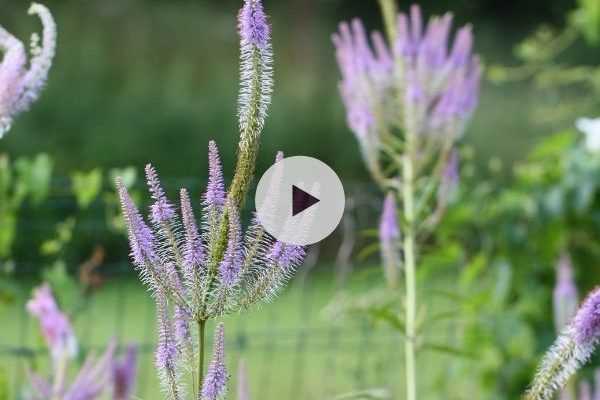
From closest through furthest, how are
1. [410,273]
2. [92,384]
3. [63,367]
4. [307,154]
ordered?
[92,384] → [63,367] → [410,273] → [307,154]

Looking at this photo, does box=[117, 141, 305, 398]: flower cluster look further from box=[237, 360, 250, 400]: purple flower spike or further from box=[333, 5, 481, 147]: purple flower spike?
box=[333, 5, 481, 147]: purple flower spike

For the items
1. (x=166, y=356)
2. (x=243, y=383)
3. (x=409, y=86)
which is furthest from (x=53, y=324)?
(x=409, y=86)

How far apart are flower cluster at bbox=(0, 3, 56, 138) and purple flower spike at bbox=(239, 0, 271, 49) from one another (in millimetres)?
262

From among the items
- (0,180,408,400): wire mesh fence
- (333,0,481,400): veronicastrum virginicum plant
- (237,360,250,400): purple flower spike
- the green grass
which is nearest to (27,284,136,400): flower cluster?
(237,360,250,400): purple flower spike

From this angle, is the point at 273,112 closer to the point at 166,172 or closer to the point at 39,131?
the point at 166,172

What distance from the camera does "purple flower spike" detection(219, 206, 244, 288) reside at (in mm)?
810

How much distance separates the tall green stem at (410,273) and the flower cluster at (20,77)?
2.32ft

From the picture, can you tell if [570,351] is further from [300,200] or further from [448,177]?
[448,177]

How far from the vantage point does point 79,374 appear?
1.46 m

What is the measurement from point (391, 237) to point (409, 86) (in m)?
0.38

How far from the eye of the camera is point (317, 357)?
7.81 m

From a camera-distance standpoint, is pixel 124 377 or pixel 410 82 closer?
pixel 124 377

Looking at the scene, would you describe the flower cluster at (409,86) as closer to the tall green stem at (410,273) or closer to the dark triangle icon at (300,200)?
the tall green stem at (410,273)

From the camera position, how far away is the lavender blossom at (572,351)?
34.0 inches
